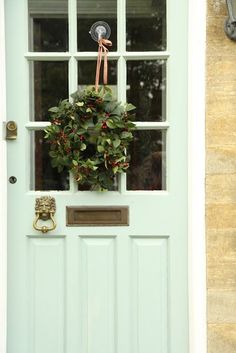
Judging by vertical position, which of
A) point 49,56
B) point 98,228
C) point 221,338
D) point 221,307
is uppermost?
point 49,56

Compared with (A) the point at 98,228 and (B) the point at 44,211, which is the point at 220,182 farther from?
(B) the point at 44,211

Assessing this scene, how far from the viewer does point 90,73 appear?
3080 mm

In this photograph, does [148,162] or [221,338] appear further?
[148,162]

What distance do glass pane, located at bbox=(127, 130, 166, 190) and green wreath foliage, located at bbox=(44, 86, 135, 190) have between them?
0.30 feet

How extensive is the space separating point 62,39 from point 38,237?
1.12m

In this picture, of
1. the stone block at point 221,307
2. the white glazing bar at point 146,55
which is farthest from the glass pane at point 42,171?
the stone block at point 221,307

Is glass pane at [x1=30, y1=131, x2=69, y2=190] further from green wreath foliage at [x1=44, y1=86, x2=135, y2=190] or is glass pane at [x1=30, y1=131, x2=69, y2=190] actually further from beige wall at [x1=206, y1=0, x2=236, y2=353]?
beige wall at [x1=206, y1=0, x2=236, y2=353]

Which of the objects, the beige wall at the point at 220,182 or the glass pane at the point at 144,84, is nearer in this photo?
the beige wall at the point at 220,182

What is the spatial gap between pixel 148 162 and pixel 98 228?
47cm

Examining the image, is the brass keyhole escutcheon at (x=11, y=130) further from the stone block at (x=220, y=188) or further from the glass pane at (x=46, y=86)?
the stone block at (x=220, y=188)

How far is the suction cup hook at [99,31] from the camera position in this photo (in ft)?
10.0

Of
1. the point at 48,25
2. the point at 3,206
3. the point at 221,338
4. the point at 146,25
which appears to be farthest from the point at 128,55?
the point at 221,338

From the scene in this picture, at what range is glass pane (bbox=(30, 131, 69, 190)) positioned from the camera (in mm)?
3100

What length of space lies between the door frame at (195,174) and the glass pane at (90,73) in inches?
16.3
